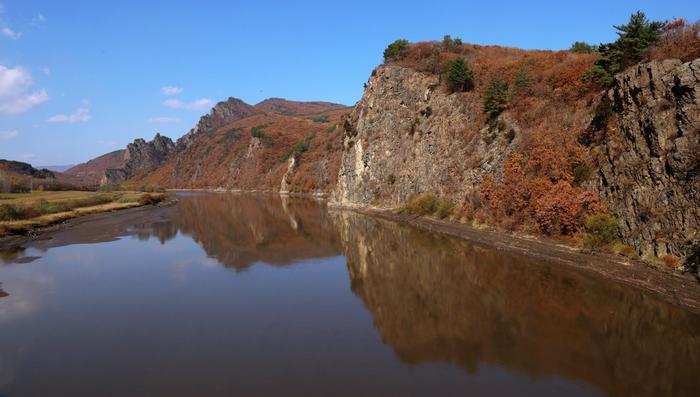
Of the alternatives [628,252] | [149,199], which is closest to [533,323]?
[628,252]

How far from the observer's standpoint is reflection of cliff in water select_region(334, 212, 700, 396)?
487 inches

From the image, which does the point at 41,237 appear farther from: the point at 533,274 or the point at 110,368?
the point at 533,274

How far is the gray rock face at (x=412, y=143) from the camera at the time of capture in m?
39.6

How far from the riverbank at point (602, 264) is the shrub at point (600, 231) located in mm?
817

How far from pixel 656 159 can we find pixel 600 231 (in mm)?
4701

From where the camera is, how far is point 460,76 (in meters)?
46.7

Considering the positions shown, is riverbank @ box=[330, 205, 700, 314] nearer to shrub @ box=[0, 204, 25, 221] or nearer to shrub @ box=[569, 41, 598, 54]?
shrub @ box=[569, 41, 598, 54]

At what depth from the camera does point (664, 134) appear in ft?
72.3

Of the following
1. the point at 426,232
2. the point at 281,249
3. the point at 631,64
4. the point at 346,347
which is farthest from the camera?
the point at 426,232

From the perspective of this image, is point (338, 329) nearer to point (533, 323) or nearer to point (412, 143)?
point (533, 323)

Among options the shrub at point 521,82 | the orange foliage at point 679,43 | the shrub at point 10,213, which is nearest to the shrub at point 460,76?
the shrub at point 521,82

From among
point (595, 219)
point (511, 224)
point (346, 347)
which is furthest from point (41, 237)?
point (595, 219)

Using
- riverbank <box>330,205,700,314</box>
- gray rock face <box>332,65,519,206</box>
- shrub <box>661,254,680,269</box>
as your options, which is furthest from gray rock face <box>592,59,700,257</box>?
gray rock face <box>332,65,519,206</box>

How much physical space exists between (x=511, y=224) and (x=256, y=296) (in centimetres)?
1983
